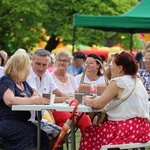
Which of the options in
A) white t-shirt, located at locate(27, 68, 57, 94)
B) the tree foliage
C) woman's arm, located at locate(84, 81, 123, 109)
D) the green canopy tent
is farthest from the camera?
the tree foliage

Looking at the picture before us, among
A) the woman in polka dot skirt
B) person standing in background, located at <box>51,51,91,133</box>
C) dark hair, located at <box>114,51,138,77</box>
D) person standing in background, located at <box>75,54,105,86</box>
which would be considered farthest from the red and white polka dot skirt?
person standing in background, located at <box>75,54,105,86</box>

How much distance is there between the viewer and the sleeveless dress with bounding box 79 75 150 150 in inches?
290

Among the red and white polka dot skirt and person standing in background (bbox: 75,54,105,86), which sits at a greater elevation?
person standing in background (bbox: 75,54,105,86)

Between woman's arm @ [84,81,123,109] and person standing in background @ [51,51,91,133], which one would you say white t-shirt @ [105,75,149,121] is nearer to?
woman's arm @ [84,81,123,109]

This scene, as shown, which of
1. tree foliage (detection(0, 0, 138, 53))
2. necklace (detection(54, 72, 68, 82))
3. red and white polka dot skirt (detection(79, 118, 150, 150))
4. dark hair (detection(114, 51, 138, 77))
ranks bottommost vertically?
red and white polka dot skirt (detection(79, 118, 150, 150))

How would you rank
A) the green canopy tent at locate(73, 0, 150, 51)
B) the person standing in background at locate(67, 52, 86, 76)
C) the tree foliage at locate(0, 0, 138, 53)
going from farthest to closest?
the tree foliage at locate(0, 0, 138, 53) < the person standing in background at locate(67, 52, 86, 76) < the green canopy tent at locate(73, 0, 150, 51)

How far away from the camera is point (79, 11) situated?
89.5 ft

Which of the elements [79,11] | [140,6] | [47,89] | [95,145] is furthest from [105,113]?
[79,11]

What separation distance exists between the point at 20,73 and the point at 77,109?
2.75 feet

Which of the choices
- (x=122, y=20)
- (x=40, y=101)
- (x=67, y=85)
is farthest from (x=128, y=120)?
(x=122, y=20)

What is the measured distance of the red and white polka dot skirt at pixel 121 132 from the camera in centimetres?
736

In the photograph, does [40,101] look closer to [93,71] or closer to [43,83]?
[43,83]

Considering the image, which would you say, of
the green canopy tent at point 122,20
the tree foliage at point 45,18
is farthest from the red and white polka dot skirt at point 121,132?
the tree foliage at point 45,18

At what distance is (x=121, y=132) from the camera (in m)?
7.36
